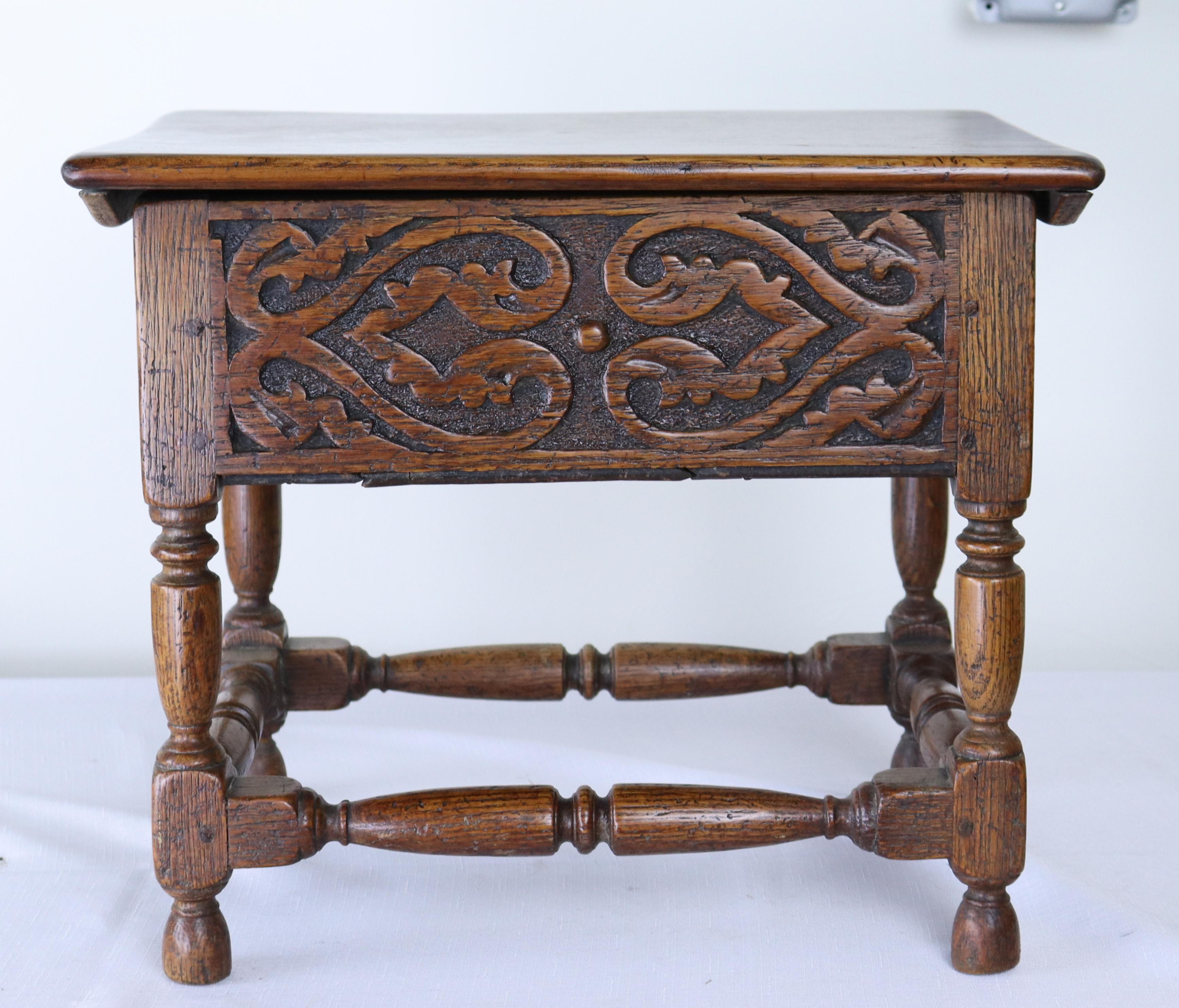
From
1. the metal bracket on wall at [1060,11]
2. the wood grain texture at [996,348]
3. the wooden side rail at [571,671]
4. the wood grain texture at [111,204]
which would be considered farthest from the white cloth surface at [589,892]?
the metal bracket on wall at [1060,11]

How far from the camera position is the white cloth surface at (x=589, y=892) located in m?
1.38

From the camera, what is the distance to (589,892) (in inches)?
61.2

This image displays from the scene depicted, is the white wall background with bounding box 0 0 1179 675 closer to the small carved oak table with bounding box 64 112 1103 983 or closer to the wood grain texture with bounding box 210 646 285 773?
the wood grain texture with bounding box 210 646 285 773

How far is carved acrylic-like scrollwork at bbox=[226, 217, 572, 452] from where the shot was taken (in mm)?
1256

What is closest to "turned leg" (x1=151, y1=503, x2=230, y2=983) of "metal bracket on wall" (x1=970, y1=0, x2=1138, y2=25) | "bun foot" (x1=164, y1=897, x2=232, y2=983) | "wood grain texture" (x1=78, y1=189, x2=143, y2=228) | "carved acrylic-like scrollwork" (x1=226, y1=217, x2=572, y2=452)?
"bun foot" (x1=164, y1=897, x2=232, y2=983)

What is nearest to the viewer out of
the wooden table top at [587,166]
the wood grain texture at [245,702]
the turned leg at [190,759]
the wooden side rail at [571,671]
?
the wooden table top at [587,166]

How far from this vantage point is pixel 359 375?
128cm

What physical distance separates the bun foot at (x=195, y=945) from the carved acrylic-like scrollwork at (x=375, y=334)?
441 mm

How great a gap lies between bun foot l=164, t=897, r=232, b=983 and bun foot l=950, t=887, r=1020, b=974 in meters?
0.69

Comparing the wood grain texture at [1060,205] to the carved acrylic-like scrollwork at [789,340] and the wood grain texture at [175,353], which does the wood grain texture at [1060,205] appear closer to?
the carved acrylic-like scrollwork at [789,340]

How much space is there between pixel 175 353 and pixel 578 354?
34 centimetres

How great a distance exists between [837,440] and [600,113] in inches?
24.2

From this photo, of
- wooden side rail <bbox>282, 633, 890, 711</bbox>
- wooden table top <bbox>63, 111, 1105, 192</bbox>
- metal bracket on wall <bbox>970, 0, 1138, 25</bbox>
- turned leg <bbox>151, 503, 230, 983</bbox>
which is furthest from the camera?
metal bracket on wall <bbox>970, 0, 1138, 25</bbox>

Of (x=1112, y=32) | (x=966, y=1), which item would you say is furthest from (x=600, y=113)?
(x=1112, y=32)
